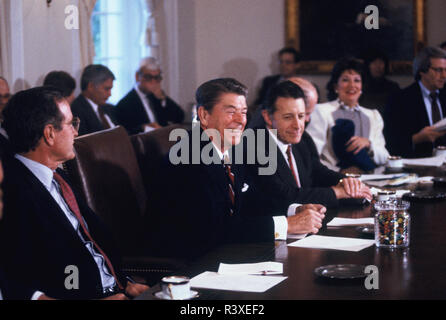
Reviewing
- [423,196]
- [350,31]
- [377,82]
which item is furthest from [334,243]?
[350,31]

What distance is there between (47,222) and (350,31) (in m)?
6.62

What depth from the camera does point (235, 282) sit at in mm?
1891

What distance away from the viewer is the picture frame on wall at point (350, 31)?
26.4ft

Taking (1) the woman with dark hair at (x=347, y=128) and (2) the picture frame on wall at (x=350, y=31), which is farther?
(2) the picture frame on wall at (x=350, y=31)

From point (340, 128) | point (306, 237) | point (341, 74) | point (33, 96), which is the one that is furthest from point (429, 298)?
point (341, 74)

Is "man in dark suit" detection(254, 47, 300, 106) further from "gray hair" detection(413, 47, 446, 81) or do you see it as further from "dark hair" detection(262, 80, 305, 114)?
"dark hair" detection(262, 80, 305, 114)

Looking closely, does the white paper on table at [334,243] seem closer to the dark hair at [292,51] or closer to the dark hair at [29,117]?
the dark hair at [29,117]

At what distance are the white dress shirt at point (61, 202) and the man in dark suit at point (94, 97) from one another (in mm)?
3201

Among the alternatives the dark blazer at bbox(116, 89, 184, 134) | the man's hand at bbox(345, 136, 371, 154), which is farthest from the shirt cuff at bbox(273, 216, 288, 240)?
the dark blazer at bbox(116, 89, 184, 134)

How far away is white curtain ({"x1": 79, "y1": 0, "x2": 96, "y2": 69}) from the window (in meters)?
1.26

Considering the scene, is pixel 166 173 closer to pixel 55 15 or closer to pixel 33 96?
pixel 33 96

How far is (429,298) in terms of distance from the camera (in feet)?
5.55

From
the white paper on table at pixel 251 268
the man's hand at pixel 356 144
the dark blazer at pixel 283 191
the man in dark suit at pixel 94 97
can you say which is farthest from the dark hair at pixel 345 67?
the white paper on table at pixel 251 268

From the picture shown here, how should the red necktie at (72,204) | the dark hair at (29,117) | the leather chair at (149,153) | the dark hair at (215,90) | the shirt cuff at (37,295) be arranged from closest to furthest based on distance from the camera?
the shirt cuff at (37,295), the dark hair at (29,117), the red necktie at (72,204), the dark hair at (215,90), the leather chair at (149,153)
